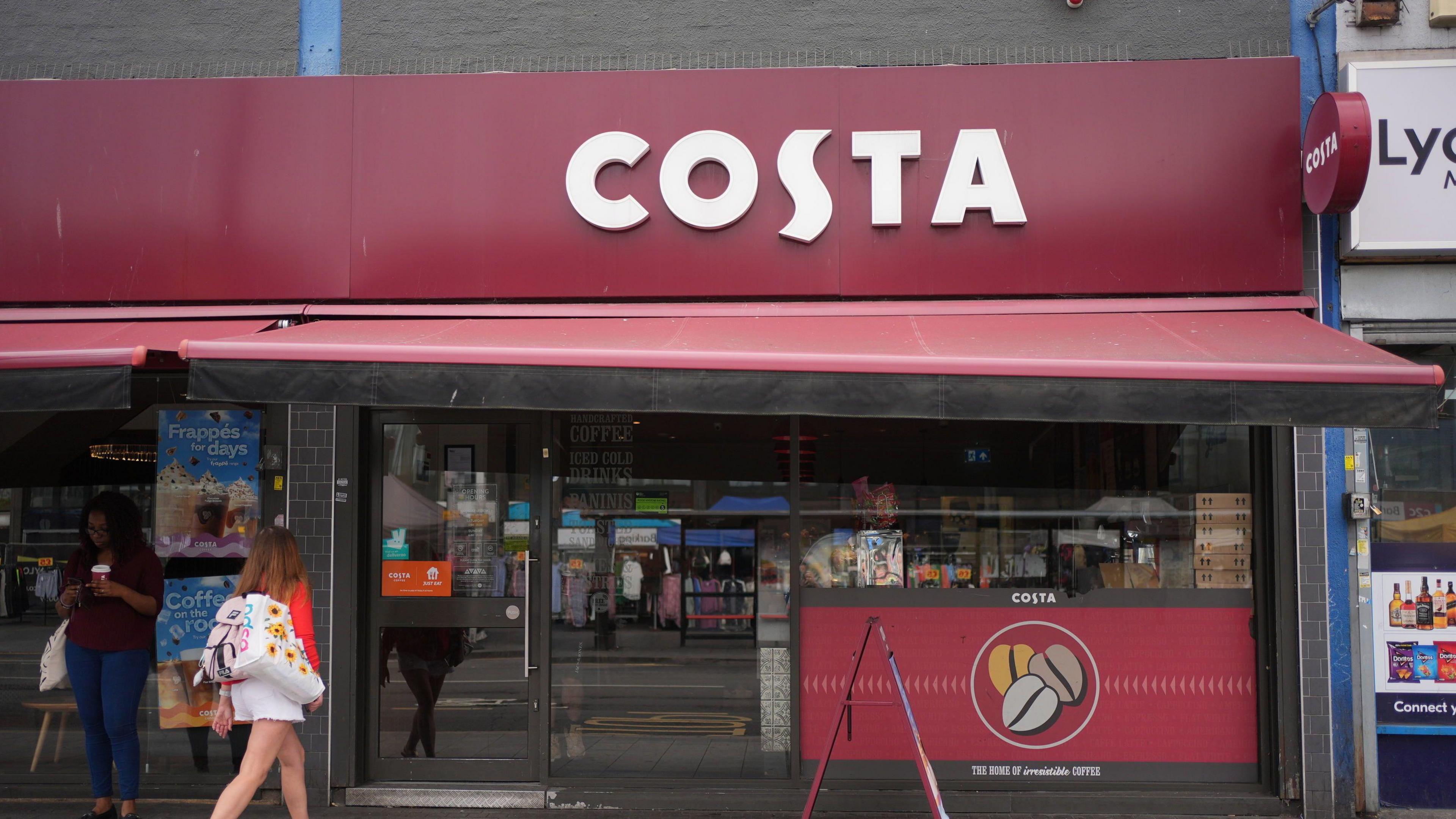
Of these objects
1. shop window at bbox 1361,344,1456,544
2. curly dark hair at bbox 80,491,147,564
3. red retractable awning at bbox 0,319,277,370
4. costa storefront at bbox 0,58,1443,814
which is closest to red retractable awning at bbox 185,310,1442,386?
costa storefront at bbox 0,58,1443,814

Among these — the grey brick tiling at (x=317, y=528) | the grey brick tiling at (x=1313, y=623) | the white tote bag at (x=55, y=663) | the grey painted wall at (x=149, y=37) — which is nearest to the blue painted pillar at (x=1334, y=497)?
the grey brick tiling at (x=1313, y=623)

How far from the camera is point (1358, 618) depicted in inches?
244

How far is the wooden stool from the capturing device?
22.6ft

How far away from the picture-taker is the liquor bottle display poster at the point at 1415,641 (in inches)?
246

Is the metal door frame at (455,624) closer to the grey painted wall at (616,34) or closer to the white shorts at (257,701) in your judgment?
the white shorts at (257,701)

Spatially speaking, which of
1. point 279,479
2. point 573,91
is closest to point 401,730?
point 279,479

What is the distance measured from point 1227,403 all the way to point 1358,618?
2.25 meters

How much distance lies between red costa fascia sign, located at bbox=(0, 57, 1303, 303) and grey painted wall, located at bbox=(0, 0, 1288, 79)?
20 centimetres

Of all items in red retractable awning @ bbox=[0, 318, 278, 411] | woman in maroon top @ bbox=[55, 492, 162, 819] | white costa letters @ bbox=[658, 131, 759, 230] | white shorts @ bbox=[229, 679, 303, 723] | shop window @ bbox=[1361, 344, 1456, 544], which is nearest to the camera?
white shorts @ bbox=[229, 679, 303, 723]

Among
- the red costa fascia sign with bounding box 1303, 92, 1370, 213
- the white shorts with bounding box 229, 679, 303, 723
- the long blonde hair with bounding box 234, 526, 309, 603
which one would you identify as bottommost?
the white shorts with bounding box 229, 679, 303, 723

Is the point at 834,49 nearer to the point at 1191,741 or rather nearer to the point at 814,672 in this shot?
the point at 814,672

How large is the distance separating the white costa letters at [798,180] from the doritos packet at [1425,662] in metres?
3.55

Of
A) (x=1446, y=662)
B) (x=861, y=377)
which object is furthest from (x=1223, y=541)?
(x=861, y=377)

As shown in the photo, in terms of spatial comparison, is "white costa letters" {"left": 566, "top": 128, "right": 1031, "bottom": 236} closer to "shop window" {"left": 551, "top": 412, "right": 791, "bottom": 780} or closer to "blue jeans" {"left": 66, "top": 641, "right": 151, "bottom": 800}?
"shop window" {"left": 551, "top": 412, "right": 791, "bottom": 780}
